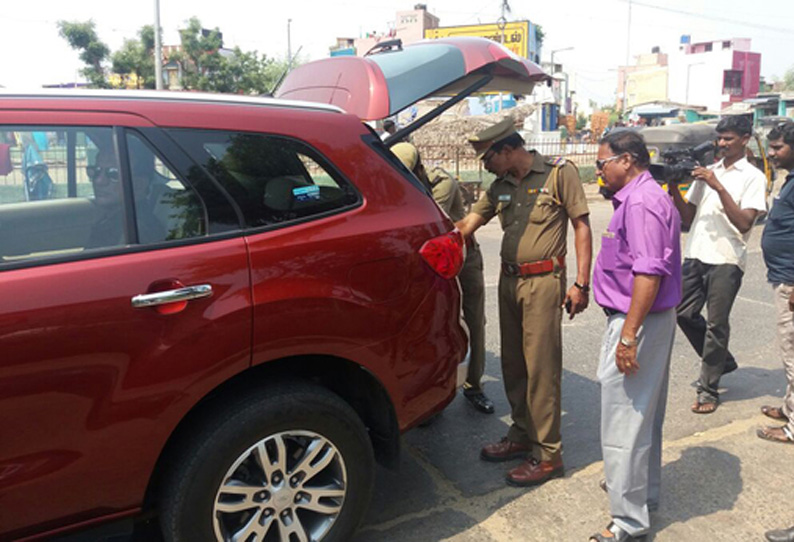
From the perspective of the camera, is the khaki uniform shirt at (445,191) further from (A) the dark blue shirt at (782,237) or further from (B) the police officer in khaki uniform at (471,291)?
(A) the dark blue shirt at (782,237)

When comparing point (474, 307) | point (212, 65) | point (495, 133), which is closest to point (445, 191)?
point (474, 307)

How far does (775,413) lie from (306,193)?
329cm

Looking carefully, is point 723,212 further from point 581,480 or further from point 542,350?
point 581,480

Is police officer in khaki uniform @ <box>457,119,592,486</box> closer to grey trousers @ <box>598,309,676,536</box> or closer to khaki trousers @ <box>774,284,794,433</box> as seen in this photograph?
grey trousers @ <box>598,309,676,536</box>

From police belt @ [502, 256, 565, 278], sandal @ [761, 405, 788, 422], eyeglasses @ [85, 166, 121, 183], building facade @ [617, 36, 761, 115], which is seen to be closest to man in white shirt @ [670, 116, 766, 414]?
sandal @ [761, 405, 788, 422]

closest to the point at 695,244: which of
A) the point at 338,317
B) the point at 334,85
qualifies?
the point at 334,85

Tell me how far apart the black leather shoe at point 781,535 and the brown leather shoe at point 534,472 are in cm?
93

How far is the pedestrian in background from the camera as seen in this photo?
363 cm

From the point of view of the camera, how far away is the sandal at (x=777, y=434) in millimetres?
3689

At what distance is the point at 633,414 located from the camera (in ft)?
8.79

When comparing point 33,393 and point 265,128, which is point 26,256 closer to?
point 33,393

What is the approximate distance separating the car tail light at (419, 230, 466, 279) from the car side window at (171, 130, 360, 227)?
14.7 inches

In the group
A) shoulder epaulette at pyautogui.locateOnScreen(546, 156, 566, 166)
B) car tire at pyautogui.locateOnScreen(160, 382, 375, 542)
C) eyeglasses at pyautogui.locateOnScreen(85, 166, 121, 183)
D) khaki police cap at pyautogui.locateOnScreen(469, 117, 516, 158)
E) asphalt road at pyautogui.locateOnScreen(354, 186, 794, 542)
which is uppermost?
khaki police cap at pyautogui.locateOnScreen(469, 117, 516, 158)

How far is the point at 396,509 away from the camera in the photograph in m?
3.06
